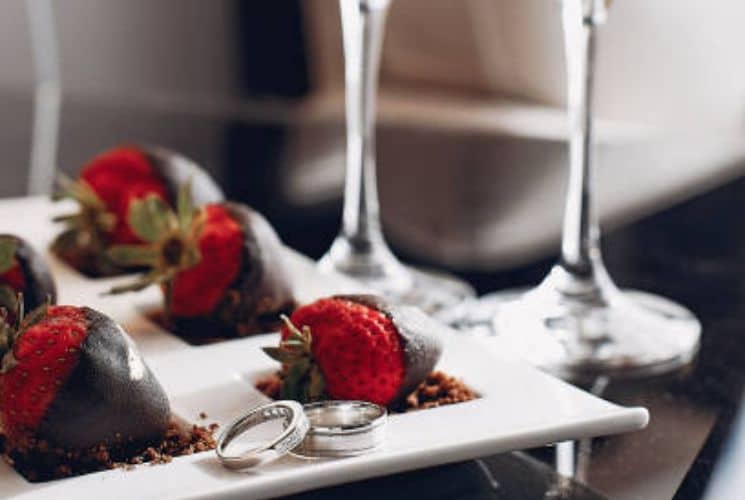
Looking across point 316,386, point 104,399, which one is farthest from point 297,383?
point 104,399

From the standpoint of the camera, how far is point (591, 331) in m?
0.99

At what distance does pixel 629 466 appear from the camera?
0.78 m

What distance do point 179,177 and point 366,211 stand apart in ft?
0.43

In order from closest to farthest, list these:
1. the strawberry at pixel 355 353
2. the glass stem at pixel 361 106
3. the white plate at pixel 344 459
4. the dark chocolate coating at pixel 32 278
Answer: the white plate at pixel 344 459 < the strawberry at pixel 355 353 < the dark chocolate coating at pixel 32 278 < the glass stem at pixel 361 106

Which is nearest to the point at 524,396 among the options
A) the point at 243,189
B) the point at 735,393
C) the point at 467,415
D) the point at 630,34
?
the point at 467,415

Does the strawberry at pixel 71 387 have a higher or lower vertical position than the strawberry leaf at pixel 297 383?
higher

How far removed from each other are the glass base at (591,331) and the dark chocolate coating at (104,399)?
271mm

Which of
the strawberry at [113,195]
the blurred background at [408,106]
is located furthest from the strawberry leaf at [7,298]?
the blurred background at [408,106]

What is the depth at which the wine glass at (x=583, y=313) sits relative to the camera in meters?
0.96

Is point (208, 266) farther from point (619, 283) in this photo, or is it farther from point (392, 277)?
point (619, 283)

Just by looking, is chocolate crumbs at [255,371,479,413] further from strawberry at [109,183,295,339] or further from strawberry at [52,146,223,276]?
strawberry at [52,146,223,276]

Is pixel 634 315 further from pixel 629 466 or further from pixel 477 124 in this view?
pixel 477 124

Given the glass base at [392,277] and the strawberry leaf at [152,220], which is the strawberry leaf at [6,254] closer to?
the strawberry leaf at [152,220]

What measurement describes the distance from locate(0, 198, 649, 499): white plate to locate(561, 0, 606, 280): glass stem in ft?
0.47
